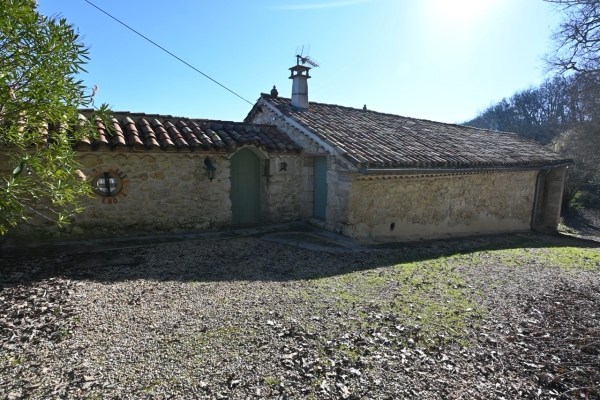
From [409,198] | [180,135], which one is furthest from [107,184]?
[409,198]

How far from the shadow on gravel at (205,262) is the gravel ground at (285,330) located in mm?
51

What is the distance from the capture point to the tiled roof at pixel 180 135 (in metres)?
7.09

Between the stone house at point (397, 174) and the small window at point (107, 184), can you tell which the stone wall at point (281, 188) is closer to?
the stone house at point (397, 174)

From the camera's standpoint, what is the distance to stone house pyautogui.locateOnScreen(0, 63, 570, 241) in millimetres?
7238

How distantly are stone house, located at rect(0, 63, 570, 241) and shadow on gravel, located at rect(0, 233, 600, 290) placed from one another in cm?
112

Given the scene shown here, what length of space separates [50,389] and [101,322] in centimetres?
108

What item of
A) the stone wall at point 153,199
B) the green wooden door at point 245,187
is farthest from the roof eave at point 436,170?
the green wooden door at point 245,187

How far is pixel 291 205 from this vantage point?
963cm

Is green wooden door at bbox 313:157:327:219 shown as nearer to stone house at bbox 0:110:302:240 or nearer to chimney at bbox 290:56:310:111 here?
stone house at bbox 0:110:302:240

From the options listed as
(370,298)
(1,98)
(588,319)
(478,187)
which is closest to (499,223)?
(478,187)

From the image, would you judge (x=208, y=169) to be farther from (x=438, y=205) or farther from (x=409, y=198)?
(x=438, y=205)

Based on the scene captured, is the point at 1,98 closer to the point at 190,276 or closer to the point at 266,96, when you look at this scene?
the point at 190,276

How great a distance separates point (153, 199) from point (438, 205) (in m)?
7.99

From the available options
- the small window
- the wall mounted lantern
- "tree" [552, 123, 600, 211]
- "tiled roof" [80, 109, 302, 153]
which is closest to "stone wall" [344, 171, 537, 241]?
"tiled roof" [80, 109, 302, 153]
